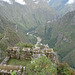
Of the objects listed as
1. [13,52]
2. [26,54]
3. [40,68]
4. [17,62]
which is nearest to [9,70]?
[40,68]

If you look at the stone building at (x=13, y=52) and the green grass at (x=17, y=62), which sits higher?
the stone building at (x=13, y=52)

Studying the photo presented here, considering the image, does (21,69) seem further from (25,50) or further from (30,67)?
(25,50)

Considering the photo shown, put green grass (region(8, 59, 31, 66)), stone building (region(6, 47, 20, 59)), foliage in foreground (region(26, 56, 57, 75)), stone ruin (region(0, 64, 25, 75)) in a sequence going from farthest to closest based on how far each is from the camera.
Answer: stone building (region(6, 47, 20, 59))
green grass (region(8, 59, 31, 66))
foliage in foreground (region(26, 56, 57, 75))
stone ruin (region(0, 64, 25, 75))

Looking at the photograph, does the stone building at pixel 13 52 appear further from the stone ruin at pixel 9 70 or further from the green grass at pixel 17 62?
the stone ruin at pixel 9 70

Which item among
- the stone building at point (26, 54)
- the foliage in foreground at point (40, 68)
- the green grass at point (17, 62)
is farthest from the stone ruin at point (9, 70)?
the stone building at point (26, 54)

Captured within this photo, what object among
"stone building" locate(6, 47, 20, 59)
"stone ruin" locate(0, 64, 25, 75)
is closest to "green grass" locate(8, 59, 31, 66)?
"stone building" locate(6, 47, 20, 59)

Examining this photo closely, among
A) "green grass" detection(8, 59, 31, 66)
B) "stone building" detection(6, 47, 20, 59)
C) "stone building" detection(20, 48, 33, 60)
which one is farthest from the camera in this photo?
"stone building" detection(6, 47, 20, 59)

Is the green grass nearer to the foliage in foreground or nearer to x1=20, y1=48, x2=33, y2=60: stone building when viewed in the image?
x1=20, y1=48, x2=33, y2=60: stone building

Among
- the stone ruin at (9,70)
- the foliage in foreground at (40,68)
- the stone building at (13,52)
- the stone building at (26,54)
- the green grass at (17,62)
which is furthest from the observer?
the stone building at (13,52)

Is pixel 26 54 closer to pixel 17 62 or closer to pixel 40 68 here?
pixel 17 62

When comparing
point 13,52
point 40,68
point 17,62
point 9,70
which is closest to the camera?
point 9,70

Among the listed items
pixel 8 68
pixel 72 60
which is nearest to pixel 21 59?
pixel 8 68

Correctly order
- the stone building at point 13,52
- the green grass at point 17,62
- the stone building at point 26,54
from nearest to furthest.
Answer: the green grass at point 17,62 < the stone building at point 26,54 < the stone building at point 13,52

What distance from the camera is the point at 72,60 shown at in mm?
159000
